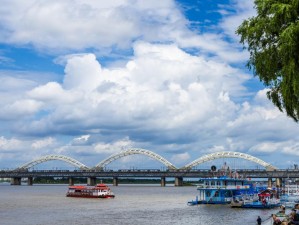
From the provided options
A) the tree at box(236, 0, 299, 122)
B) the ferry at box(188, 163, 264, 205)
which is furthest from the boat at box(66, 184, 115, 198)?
the tree at box(236, 0, 299, 122)

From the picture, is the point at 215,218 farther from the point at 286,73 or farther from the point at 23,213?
the point at 286,73

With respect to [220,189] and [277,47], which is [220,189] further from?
[277,47]

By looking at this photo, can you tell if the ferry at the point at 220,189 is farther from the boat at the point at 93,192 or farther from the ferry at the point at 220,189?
the boat at the point at 93,192

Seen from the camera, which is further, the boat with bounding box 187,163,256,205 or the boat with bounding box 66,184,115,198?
the boat with bounding box 66,184,115,198

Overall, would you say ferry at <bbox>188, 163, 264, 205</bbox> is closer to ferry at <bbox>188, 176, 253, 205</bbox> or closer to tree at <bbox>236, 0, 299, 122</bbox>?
ferry at <bbox>188, 176, 253, 205</bbox>

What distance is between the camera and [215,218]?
6356 cm

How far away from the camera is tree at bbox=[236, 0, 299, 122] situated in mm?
21578

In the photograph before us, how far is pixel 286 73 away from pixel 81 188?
113m

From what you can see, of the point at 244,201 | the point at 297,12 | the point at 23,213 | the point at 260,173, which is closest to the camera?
the point at 297,12

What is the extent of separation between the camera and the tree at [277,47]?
21578mm

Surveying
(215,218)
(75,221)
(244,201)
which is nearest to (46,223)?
(75,221)

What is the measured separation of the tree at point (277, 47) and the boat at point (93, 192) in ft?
333

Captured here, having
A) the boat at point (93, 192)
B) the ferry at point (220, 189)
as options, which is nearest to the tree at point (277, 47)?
the ferry at point (220, 189)

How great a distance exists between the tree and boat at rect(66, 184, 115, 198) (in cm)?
10143
